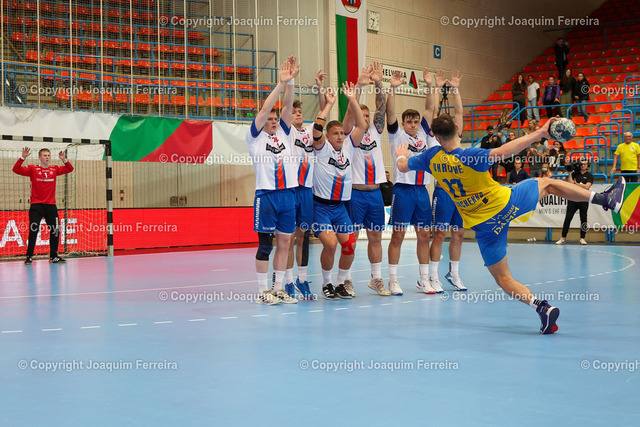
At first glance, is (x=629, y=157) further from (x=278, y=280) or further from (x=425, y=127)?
(x=278, y=280)

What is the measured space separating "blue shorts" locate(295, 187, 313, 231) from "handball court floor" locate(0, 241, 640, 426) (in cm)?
98

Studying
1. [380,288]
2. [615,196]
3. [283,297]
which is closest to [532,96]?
[380,288]

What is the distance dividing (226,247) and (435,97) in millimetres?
11375

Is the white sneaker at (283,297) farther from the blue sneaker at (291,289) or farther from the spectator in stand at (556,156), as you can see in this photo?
the spectator in stand at (556,156)

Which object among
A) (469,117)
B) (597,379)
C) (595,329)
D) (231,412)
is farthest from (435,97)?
(469,117)

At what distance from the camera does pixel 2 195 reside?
1609 centimetres

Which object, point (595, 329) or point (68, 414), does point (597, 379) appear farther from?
point (68, 414)

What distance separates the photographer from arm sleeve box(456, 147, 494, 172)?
247 inches

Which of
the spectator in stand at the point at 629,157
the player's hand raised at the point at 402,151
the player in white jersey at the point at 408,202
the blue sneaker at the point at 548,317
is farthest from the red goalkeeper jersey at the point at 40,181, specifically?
the spectator in stand at the point at 629,157

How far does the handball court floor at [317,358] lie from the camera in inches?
155

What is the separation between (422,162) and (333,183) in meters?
1.66

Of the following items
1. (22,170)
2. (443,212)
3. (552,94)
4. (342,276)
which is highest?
(552,94)

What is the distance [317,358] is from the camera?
5.25 m

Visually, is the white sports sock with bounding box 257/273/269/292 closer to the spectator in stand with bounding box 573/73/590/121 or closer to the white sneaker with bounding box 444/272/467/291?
the white sneaker with bounding box 444/272/467/291
